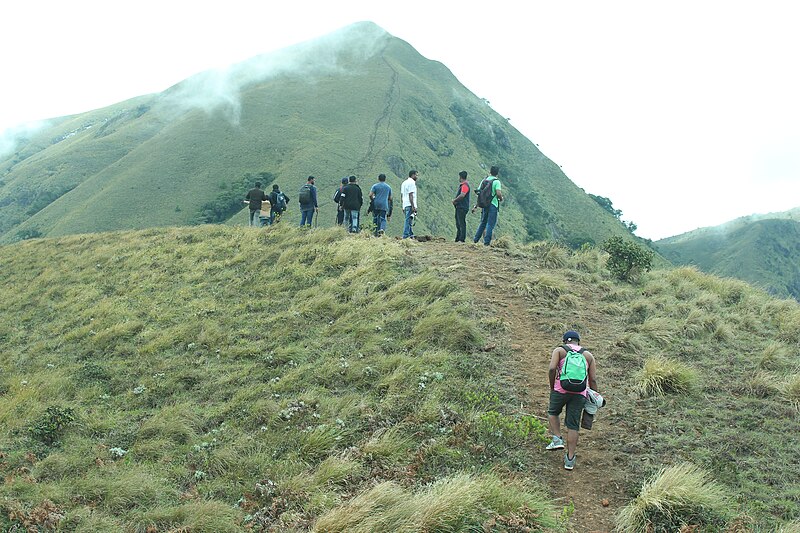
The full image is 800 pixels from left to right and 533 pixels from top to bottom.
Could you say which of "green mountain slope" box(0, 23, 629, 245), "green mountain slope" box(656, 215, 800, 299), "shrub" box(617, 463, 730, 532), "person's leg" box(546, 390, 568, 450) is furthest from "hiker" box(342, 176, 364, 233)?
"green mountain slope" box(656, 215, 800, 299)

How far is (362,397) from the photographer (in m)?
8.43

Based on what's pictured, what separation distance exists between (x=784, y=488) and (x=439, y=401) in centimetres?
400

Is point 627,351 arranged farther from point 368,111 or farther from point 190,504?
point 368,111

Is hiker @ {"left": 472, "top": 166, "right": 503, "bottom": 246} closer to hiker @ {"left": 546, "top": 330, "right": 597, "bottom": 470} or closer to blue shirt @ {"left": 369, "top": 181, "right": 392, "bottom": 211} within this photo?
blue shirt @ {"left": 369, "top": 181, "right": 392, "bottom": 211}

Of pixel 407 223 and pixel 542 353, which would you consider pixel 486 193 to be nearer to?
pixel 407 223

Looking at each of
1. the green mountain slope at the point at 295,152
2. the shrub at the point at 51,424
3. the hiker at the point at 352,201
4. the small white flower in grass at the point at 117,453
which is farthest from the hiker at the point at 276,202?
the green mountain slope at the point at 295,152

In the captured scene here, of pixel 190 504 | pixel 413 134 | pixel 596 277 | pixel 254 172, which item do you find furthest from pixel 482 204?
pixel 413 134

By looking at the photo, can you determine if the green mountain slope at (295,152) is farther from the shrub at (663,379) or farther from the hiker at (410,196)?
the shrub at (663,379)

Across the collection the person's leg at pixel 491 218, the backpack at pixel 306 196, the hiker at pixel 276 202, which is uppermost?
the person's leg at pixel 491 218

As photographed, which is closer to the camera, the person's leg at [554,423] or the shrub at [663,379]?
the person's leg at [554,423]

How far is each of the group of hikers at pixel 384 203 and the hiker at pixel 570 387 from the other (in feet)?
26.4

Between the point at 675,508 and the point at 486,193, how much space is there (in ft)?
33.7

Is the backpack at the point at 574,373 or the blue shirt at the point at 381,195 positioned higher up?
the blue shirt at the point at 381,195

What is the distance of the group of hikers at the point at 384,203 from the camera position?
1527 cm
